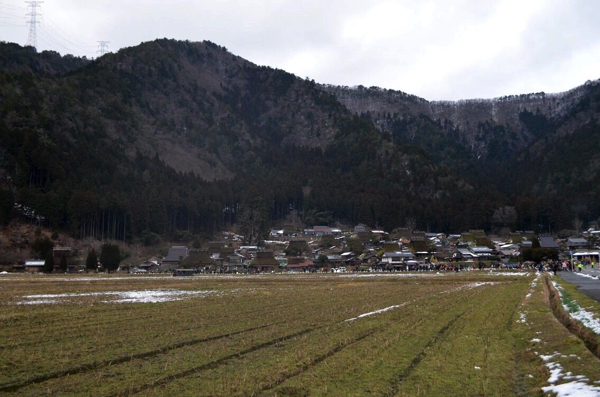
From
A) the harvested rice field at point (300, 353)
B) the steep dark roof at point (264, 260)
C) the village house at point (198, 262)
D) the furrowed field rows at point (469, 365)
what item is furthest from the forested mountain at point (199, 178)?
the furrowed field rows at point (469, 365)

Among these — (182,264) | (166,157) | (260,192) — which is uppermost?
(166,157)

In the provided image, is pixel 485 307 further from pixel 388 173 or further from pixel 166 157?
pixel 166 157

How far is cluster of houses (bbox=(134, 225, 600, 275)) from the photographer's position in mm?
84438

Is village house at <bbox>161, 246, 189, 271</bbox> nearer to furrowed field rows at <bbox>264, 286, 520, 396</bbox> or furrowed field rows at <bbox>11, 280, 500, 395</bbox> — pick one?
furrowed field rows at <bbox>264, 286, 520, 396</bbox>

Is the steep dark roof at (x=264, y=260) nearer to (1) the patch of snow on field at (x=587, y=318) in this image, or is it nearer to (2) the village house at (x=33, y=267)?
(2) the village house at (x=33, y=267)

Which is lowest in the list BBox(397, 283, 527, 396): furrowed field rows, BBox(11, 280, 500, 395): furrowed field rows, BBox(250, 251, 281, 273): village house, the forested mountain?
BBox(250, 251, 281, 273): village house

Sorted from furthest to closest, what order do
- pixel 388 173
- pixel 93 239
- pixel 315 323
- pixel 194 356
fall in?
pixel 388 173 → pixel 93 239 → pixel 315 323 → pixel 194 356

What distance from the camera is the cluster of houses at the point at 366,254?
8444 centimetres

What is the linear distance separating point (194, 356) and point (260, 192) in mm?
127600

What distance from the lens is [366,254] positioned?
95.8 m

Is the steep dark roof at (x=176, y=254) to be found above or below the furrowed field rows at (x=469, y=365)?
above

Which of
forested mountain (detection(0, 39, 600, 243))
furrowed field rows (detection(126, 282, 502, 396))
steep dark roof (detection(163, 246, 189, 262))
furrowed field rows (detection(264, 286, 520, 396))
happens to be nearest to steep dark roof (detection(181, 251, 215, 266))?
steep dark roof (detection(163, 246, 189, 262))

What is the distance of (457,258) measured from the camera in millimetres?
89500

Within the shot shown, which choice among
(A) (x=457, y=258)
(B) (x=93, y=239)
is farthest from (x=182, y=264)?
(A) (x=457, y=258)
